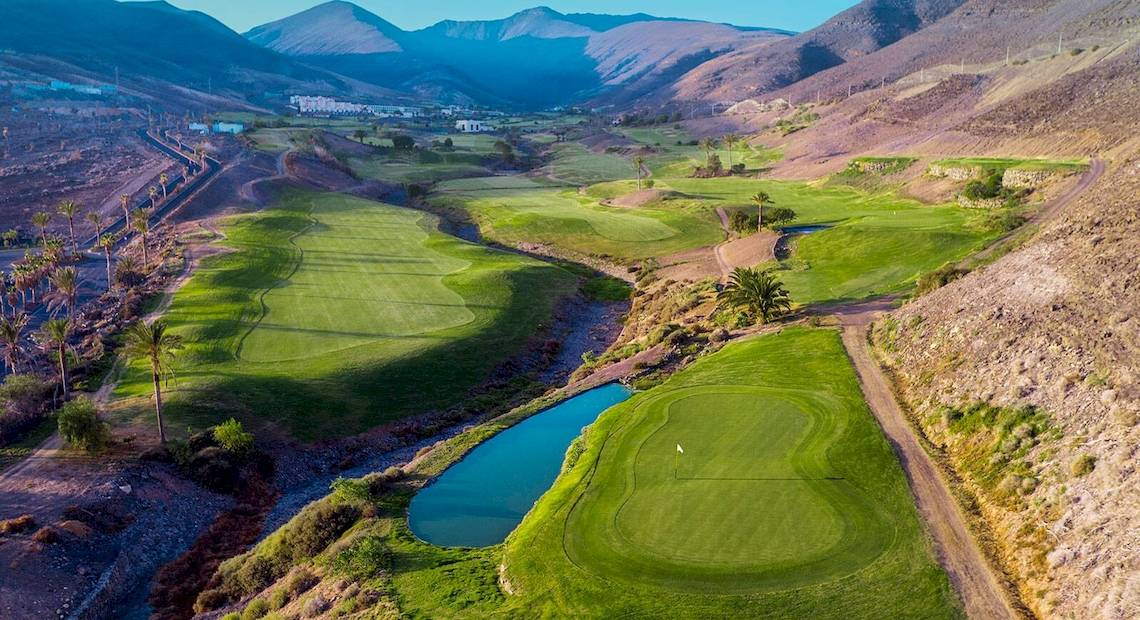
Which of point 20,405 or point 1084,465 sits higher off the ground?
point 1084,465

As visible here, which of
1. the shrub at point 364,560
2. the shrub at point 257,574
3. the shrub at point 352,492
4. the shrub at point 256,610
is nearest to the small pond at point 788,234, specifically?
the shrub at point 352,492

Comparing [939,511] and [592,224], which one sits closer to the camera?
[939,511]

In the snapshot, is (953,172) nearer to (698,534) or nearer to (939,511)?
(939,511)

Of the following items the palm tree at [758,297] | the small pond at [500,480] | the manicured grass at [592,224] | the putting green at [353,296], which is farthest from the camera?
the manicured grass at [592,224]

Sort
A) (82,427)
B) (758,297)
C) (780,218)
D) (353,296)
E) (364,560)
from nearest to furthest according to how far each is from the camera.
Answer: (364,560), (82,427), (758,297), (353,296), (780,218)

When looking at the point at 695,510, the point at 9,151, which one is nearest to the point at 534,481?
the point at 695,510

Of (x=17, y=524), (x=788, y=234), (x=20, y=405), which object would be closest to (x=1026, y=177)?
(x=788, y=234)

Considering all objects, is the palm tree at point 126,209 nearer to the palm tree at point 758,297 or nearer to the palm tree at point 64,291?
the palm tree at point 64,291
